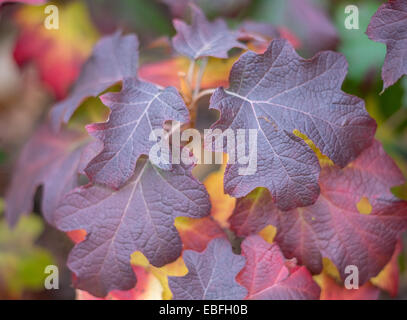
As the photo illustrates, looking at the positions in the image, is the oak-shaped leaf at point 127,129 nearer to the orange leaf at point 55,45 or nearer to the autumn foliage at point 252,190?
the autumn foliage at point 252,190

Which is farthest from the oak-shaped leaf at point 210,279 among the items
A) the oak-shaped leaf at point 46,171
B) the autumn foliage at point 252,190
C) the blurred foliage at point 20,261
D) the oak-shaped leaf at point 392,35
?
the blurred foliage at point 20,261

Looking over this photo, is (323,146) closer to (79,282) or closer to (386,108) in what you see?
(79,282)

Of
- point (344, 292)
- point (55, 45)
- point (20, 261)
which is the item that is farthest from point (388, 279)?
point (20, 261)

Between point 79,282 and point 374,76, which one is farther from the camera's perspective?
point 374,76

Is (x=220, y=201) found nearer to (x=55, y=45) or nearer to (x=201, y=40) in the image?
(x=201, y=40)

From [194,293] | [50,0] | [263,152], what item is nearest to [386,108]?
[263,152]

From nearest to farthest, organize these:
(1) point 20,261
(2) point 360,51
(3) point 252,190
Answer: (3) point 252,190, (2) point 360,51, (1) point 20,261
